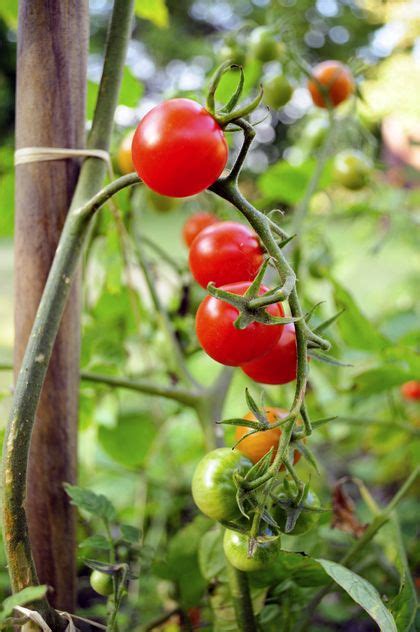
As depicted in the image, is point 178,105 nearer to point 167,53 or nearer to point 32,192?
point 32,192

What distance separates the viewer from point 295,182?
2.57 ft

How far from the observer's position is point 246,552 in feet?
1.05

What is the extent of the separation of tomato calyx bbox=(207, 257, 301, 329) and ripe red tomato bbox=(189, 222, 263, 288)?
0.06 meters

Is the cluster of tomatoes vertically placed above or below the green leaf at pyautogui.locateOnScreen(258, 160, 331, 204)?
above

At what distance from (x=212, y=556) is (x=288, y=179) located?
490 mm

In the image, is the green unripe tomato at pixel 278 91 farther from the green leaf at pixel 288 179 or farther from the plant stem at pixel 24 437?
the plant stem at pixel 24 437

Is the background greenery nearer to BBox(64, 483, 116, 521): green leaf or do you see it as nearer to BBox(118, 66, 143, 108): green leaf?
BBox(118, 66, 143, 108): green leaf

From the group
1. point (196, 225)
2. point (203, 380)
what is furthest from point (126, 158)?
point (203, 380)

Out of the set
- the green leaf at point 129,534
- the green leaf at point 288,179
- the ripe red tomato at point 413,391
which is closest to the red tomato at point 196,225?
the green leaf at point 288,179

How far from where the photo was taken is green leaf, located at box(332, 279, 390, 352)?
1.98 feet

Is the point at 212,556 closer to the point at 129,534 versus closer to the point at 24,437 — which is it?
the point at 129,534

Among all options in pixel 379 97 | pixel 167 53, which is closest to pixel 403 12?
pixel 379 97

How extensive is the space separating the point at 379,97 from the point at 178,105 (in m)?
2.54

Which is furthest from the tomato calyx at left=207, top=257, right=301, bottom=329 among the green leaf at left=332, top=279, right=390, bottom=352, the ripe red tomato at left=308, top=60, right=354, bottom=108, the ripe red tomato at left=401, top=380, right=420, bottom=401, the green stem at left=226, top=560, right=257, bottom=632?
the ripe red tomato at left=401, top=380, right=420, bottom=401
